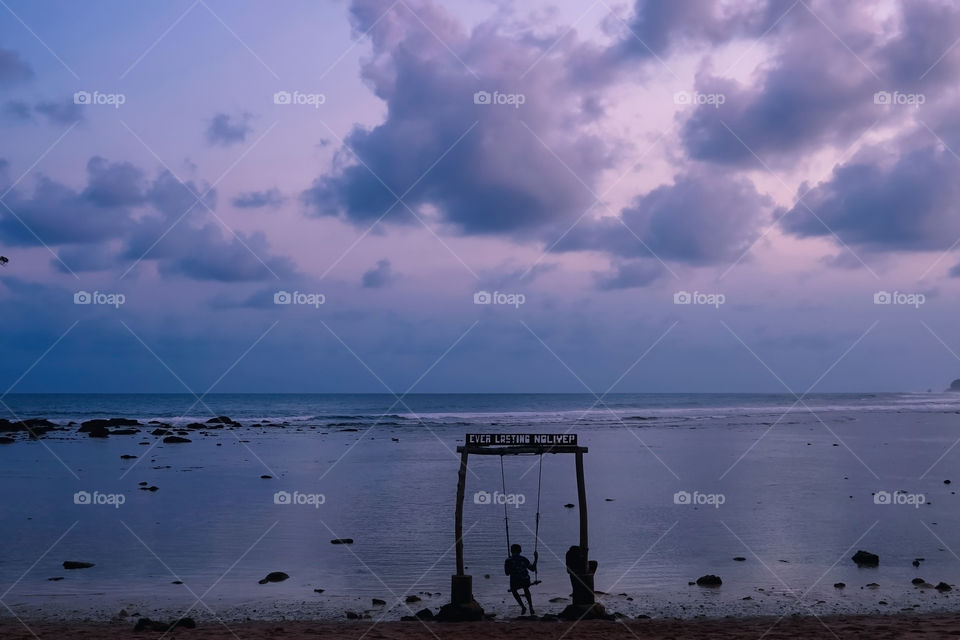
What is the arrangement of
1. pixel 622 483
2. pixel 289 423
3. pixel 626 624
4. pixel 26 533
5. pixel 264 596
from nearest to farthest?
pixel 626 624 < pixel 264 596 < pixel 26 533 < pixel 622 483 < pixel 289 423

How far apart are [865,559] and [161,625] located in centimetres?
1520

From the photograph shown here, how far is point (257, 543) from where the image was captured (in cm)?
2200

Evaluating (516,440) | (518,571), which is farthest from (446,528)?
(516,440)

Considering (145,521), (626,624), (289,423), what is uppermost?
(289,423)

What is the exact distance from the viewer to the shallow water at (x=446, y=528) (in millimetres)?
17031

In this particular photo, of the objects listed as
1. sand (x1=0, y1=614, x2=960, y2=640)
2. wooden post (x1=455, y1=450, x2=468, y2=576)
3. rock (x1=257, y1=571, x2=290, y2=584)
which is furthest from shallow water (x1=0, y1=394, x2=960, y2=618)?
wooden post (x1=455, y1=450, x2=468, y2=576)

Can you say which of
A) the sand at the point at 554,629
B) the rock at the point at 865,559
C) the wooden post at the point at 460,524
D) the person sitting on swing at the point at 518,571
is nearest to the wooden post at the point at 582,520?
the person sitting on swing at the point at 518,571

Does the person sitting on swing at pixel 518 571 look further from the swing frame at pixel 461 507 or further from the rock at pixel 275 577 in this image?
the rock at pixel 275 577

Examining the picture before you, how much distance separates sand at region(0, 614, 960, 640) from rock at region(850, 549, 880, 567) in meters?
4.62

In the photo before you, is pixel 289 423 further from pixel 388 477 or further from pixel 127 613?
pixel 127 613

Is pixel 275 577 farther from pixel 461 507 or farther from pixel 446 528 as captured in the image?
pixel 446 528

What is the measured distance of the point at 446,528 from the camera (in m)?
23.9

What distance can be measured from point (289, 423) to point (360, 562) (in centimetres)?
6039

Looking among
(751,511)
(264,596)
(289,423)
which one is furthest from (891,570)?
(289,423)
